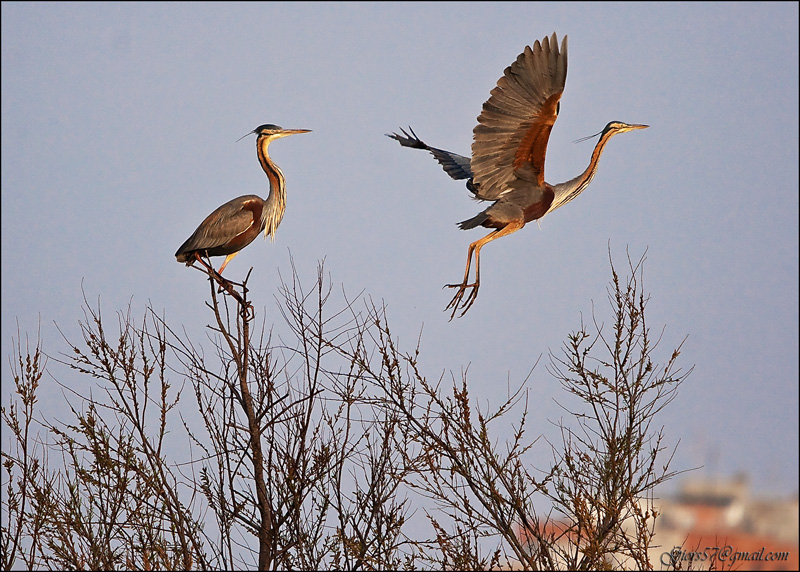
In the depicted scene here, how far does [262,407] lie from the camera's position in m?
Answer: 6.06

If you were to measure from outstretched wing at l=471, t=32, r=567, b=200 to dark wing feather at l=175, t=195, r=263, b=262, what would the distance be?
2.12m

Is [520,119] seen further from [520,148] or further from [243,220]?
[243,220]

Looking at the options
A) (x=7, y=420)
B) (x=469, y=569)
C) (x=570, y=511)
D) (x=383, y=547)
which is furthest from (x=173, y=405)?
(x=570, y=511)

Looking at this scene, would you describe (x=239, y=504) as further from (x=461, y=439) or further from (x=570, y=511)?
(x=570, y=511)

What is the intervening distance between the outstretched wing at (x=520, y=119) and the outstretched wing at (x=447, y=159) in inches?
37.7

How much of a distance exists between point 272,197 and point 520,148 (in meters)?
2.45

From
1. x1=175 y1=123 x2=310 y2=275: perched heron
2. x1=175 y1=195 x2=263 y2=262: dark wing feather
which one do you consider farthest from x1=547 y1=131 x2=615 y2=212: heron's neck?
x1=175 y1=195 x2=263 y2=262: dark wing feather

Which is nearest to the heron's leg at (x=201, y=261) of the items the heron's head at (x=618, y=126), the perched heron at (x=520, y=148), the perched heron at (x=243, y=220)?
the perched heron at (x=243, y=220)

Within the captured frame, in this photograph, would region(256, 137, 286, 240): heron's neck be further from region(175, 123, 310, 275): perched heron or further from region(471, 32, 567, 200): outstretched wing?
region(471, 32, 567, 200): outstretched wing

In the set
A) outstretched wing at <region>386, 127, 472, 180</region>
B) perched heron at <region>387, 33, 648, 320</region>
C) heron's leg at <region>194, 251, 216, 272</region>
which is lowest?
heron's leg at <region>194, 251, 216, 272</region>

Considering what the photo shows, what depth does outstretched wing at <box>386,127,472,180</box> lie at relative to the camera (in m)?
8.80

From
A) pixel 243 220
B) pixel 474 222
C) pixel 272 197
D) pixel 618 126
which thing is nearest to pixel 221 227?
pixel 243 220

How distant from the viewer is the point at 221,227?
27.0ft

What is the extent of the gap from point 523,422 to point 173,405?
7.69ft
